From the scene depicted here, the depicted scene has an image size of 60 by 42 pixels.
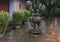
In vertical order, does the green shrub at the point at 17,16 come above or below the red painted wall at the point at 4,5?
below

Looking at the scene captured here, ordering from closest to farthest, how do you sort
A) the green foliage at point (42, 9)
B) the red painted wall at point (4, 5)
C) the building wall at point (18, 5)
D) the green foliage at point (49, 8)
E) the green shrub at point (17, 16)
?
the green shrub at point (17, 16)
the red painted wall at point (4, 5)
the building wall at point (18, 5)
the green foliage at point (49, 8)
the green foliage at point (42, 9)

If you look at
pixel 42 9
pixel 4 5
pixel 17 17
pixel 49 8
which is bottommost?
pixel 17 17

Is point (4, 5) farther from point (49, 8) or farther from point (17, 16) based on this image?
point (49, 8)

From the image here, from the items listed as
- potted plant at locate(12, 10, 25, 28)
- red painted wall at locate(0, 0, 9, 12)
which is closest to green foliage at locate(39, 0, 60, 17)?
red painted wall at locate(0, 0, 9, 12)

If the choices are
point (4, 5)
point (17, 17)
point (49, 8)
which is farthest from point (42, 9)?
point (17, 17)

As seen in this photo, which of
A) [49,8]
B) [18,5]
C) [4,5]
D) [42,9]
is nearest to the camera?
[4,5]

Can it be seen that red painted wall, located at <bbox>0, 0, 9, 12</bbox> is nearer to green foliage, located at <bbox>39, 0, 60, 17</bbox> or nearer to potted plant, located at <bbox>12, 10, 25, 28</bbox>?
potted plant, located at <bbox>12, 10, 25, 28</bbox>

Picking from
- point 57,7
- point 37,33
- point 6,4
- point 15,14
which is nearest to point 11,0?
point 6,4

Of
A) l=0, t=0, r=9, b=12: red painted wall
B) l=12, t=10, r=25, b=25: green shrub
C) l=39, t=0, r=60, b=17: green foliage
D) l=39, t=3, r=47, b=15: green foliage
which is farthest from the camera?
l=39, t=3, r=47, b=15: green foliage

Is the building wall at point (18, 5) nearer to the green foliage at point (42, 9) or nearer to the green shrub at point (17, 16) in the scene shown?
the green foliage at point (42, 9)

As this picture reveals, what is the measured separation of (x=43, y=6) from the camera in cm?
2208

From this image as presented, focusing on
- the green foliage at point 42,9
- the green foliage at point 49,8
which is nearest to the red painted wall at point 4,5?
the green foliage at point 49,8

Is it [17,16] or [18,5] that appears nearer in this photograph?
[17,16]

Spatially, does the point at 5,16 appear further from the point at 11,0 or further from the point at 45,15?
the point at 45,15
